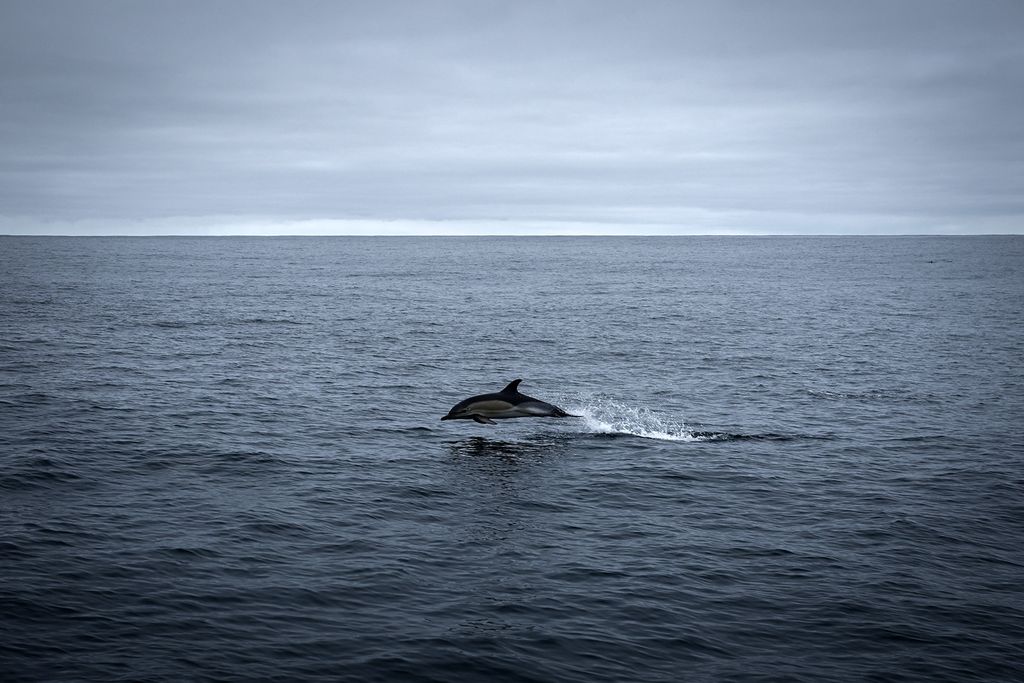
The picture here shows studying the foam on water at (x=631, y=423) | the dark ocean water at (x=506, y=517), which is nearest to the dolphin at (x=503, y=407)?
the dark ocean water at (x=506, y=517)

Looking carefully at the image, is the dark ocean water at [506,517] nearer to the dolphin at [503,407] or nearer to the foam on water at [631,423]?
the foam on water at [631,423]

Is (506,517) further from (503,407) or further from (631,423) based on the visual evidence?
(631,423)

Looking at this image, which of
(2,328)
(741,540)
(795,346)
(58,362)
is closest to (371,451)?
(741,540)

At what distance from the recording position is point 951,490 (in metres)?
29.0

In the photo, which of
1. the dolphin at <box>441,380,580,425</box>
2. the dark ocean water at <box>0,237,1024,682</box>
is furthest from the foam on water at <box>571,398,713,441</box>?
the dolphin at <box>441,380,580,425</box>

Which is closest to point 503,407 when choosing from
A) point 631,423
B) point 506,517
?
point 631,423

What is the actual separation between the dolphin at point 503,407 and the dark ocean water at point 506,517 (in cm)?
142

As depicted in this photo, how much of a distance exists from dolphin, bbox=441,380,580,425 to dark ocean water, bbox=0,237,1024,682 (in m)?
1.42

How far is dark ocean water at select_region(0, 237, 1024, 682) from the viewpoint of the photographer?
17797 millimetres

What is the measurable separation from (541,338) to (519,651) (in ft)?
168

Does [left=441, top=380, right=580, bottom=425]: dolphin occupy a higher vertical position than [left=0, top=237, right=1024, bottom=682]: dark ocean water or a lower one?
higher

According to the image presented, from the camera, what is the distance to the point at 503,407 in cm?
3362

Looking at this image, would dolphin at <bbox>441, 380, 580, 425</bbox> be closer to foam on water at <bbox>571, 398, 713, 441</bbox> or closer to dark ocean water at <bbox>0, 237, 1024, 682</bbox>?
dark ocean water at <bbox>0, 237, 1024, 682</bbox>

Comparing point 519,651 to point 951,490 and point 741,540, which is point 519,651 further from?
point 951,490
